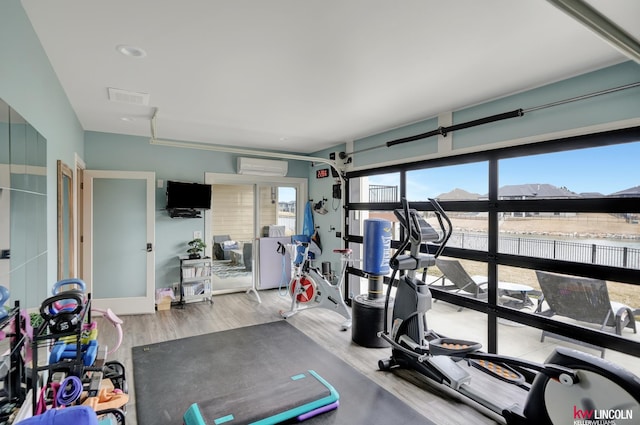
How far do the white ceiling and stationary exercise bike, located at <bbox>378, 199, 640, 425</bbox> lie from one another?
1.34 m

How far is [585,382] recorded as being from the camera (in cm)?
198

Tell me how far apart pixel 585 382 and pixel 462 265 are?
179 cm

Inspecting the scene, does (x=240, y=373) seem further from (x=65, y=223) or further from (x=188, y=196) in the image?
(x=188, y=196)

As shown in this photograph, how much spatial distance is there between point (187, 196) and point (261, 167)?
55.9 inches

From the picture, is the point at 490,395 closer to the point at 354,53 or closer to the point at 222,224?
the point at 354,53

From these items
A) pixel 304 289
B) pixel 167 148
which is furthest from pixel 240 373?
pixel 167 148

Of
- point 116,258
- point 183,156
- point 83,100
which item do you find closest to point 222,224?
point 183,156

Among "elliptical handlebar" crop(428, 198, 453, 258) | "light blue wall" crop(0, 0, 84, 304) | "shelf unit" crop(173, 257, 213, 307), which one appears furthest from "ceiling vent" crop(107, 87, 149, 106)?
"elliptical handlebar" crop(428, 198, 453, 258)

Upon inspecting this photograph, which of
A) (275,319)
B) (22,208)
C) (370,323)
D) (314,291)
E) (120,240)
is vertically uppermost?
(22,208)

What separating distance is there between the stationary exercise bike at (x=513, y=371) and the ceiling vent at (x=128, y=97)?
113 inches

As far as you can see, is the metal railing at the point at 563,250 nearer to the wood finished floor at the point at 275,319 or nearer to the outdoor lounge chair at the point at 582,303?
the outdoor lounge chair at the point at 582,303

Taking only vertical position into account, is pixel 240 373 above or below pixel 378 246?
below

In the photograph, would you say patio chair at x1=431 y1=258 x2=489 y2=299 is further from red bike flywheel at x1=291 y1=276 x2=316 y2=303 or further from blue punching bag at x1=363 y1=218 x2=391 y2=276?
red bike flywheel at x1=291 y1=276 x2=316 y2=303

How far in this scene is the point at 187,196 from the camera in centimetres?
525
